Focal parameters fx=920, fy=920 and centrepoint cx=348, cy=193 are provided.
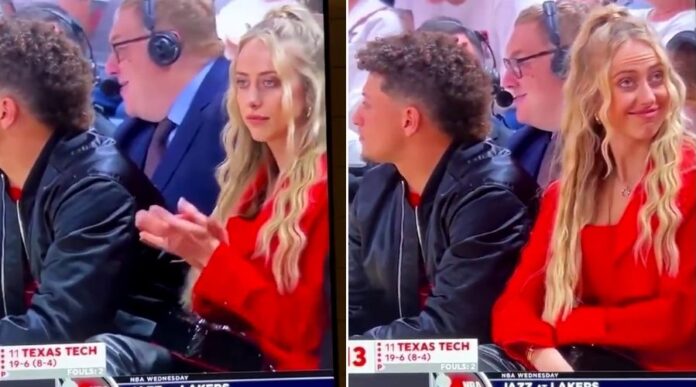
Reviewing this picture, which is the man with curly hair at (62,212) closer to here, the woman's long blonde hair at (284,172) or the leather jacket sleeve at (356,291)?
the woman's long blonde hair at (284,172)

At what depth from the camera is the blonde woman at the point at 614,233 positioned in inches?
54.3

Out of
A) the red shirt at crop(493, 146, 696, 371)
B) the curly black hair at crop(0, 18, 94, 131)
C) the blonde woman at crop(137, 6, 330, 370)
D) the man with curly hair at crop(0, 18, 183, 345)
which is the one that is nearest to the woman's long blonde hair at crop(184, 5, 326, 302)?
the blonde woman at crop(137, 6, 330, 370)

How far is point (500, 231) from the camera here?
1397mm

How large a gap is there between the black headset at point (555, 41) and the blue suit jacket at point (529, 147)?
0.10 metres

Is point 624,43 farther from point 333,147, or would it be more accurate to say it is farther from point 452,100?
point 333,147

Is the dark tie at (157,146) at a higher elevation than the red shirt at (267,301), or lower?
higher

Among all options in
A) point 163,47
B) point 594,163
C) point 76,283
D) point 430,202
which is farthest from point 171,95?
point 594,163

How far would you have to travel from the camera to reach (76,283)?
140 centimetres

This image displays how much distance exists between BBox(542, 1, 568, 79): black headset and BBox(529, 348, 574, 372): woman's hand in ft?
1.37

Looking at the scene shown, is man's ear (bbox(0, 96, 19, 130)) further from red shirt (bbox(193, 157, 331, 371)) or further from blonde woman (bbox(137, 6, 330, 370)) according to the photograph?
red shirt (bbox(193, 157, 331, 371))

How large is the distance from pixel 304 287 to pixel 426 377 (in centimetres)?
23

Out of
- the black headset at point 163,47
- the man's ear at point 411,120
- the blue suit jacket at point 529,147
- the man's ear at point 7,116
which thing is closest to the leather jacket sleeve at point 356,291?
the man's ear at point 411,120

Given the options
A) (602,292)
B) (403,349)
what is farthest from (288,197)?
(602,292)

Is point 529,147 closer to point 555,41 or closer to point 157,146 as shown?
point 555,41
